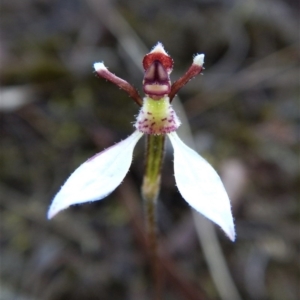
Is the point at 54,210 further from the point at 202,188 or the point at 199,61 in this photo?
the point at 199,61

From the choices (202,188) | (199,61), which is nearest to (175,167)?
(202,188)

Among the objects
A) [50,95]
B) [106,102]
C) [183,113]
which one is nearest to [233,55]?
[183,113]

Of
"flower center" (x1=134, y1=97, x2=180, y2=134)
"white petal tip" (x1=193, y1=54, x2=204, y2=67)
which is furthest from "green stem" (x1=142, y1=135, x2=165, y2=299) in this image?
"white petal tip" (x1=193, y1=54, x2=204, y2=67)

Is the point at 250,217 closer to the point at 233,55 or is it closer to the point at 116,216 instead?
the point at 116,216

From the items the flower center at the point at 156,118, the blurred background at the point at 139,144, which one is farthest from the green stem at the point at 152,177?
the blurred background at the point at 139,144

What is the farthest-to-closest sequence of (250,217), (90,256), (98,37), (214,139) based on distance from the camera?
(98,37), (214,139), (250,217), (90,256)

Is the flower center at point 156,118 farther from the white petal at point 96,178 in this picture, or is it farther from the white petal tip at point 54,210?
Answer: the white petal tip at point 54,210
